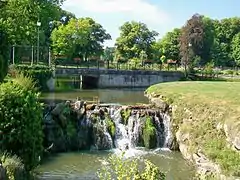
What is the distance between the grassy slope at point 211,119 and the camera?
15.4 meters

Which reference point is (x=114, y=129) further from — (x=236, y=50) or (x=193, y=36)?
(x=236, y=50)

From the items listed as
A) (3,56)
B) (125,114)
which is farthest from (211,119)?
(3,56)

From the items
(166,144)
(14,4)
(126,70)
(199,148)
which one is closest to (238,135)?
(199,148)

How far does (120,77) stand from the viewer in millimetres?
51938

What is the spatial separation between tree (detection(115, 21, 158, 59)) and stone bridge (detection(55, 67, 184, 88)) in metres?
25.0

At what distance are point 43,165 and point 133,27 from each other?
67.6 m

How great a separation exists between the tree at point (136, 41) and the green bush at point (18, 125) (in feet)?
222

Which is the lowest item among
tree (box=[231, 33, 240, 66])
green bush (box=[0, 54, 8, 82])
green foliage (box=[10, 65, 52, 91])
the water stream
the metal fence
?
the water stream

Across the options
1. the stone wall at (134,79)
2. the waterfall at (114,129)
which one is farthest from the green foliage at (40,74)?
the waterfall at (114,129)

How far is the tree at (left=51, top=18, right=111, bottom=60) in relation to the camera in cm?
5991

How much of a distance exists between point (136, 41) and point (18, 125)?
70.4 meters

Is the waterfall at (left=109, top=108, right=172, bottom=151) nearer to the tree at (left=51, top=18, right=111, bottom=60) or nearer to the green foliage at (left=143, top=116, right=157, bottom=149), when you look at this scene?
the green foliage at (left=143, top=116, right=157, bottom=149)

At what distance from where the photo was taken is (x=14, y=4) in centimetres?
3872

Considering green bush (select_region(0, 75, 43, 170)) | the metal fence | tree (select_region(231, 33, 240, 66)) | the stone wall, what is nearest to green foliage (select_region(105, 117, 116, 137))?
green bush (select_region(0, 75, 43, 170))
